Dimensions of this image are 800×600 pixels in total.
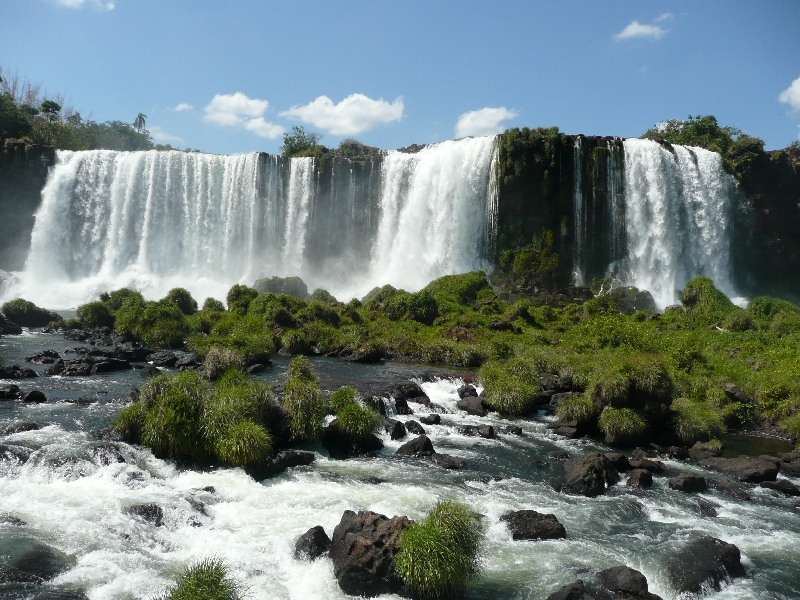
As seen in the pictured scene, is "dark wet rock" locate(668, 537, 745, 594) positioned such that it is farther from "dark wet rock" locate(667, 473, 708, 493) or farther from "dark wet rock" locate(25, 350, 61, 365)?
"dark wet rock" locate(25, 350, 61, 365)

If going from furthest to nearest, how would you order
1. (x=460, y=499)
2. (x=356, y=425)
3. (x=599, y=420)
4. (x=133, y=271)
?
(x=133, y=271) < (x=599, y=420) < (x=356, y=425) < (x=460, y=499)

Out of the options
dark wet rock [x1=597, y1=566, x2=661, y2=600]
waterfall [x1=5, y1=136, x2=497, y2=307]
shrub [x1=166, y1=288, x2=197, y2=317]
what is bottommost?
dark wet rock [x1=597, y1=566, x2=661, y2=600]

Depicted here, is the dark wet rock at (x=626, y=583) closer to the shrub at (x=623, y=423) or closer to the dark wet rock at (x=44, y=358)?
the shrub at (x=623, y=423)

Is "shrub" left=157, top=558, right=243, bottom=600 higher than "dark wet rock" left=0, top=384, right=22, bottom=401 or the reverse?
the reverse

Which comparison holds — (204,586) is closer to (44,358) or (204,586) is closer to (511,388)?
(511,388)

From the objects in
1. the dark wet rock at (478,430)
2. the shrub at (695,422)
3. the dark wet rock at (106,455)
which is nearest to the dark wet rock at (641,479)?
the shrub at (695,422)

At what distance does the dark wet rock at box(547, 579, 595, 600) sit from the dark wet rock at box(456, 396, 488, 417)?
451 inches

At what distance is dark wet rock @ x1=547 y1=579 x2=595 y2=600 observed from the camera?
9133mm

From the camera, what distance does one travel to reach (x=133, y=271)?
52188mm

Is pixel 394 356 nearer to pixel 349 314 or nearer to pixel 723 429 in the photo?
pixel 349 314

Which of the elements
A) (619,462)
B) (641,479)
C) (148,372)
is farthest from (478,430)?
(148,372)

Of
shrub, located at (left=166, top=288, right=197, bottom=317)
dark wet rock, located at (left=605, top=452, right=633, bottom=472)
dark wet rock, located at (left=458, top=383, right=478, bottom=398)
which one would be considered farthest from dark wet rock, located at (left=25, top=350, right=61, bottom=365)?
dark wet rock, located at (left=605, top=452, right=633, bottom=472)

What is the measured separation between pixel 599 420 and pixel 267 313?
19196 mm

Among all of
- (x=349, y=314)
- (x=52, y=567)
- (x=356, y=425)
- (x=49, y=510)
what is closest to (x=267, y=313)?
(x=349, y=314)
